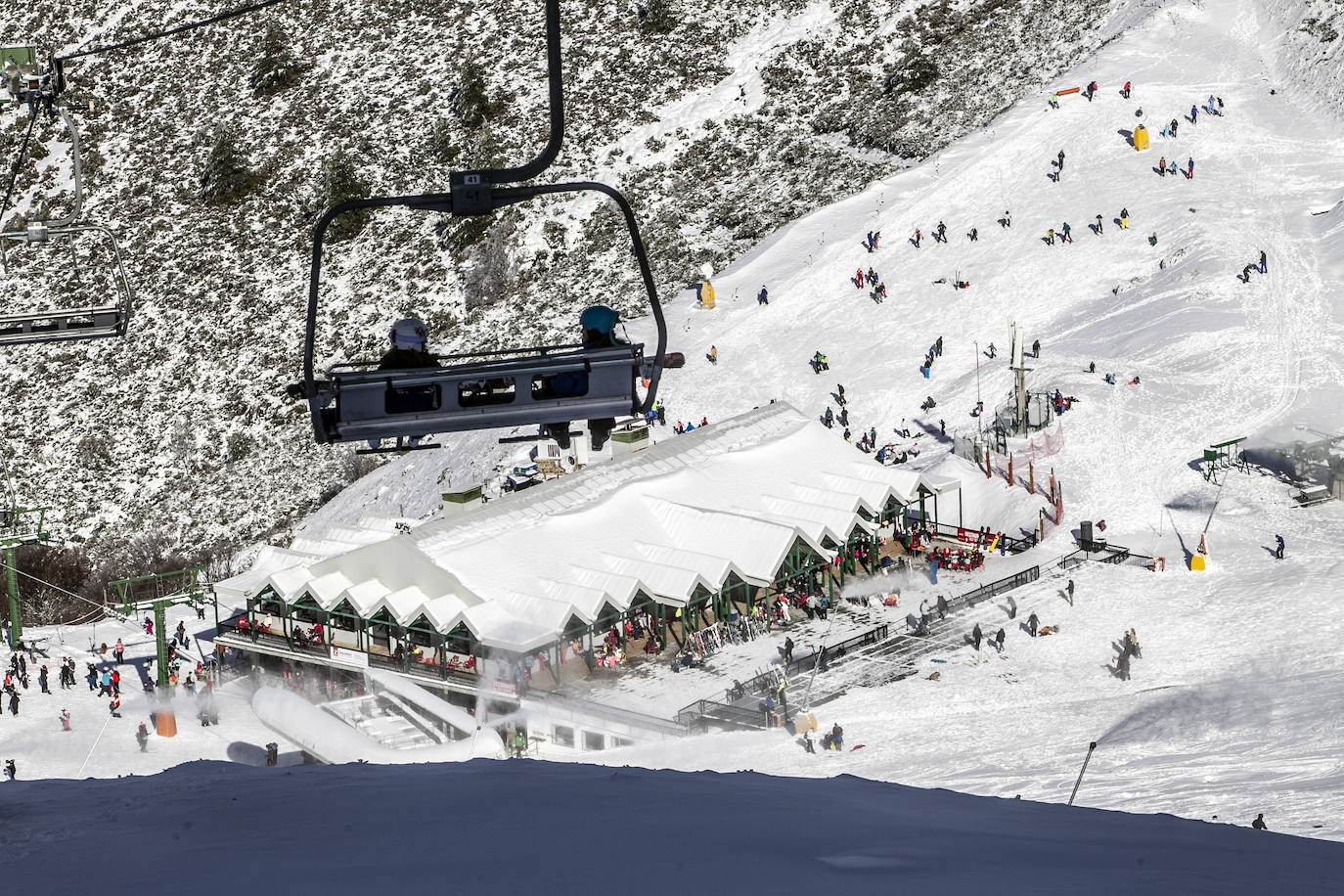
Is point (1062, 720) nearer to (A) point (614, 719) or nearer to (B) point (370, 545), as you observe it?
(A) point (614, 719)

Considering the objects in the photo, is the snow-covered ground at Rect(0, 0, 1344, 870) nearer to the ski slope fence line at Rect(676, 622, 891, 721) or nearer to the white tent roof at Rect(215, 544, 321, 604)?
the ski slope fence line at Rect(676, 622, 891, 721)

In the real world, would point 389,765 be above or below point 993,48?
below

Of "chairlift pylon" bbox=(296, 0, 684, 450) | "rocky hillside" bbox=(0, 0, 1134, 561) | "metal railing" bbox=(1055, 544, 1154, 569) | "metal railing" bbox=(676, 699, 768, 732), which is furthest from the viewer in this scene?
"rocky hillside" bbox=(0, 0, 1134, 561)

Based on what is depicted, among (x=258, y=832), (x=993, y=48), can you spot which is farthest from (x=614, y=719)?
(x=993, y=48)

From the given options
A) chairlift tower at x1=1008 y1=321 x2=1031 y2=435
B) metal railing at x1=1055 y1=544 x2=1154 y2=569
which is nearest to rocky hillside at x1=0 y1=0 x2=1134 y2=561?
chairlift tower at x1=1008 y1=321 x2=1031 y2=435

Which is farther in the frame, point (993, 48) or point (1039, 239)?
point (993, 48)

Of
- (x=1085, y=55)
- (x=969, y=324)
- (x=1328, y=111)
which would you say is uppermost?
(x=1085, y=55)
